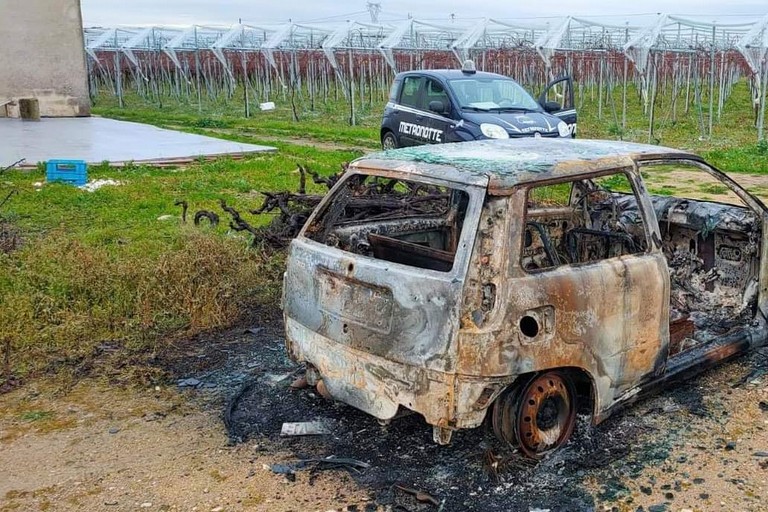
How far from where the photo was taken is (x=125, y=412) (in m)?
4.21

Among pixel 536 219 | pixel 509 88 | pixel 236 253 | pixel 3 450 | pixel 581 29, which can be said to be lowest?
pixel 3 450

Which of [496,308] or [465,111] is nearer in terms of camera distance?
[496,308]

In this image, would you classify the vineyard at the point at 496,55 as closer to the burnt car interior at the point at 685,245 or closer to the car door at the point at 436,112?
the car door at the point at 436,112

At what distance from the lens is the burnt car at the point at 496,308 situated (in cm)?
320

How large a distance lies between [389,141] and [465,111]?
2.08 meters

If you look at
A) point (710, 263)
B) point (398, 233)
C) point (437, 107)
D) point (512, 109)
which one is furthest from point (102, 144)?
point (710, 263)

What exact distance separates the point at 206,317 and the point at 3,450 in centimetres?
192

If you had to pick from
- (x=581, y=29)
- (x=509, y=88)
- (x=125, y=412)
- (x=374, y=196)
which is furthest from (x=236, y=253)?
(x=581, y=29)

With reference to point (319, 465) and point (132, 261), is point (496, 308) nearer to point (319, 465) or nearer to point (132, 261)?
point (319, 465)

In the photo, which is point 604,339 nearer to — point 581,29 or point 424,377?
point 424,377

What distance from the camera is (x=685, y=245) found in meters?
5.27

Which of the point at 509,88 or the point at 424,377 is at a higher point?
the point at 509,88

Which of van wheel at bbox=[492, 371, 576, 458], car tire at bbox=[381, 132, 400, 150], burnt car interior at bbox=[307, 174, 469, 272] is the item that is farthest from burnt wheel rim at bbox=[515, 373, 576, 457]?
car tire at bbox=[381, 132, 400, 150]

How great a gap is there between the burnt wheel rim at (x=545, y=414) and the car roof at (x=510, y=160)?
951 millimetres
